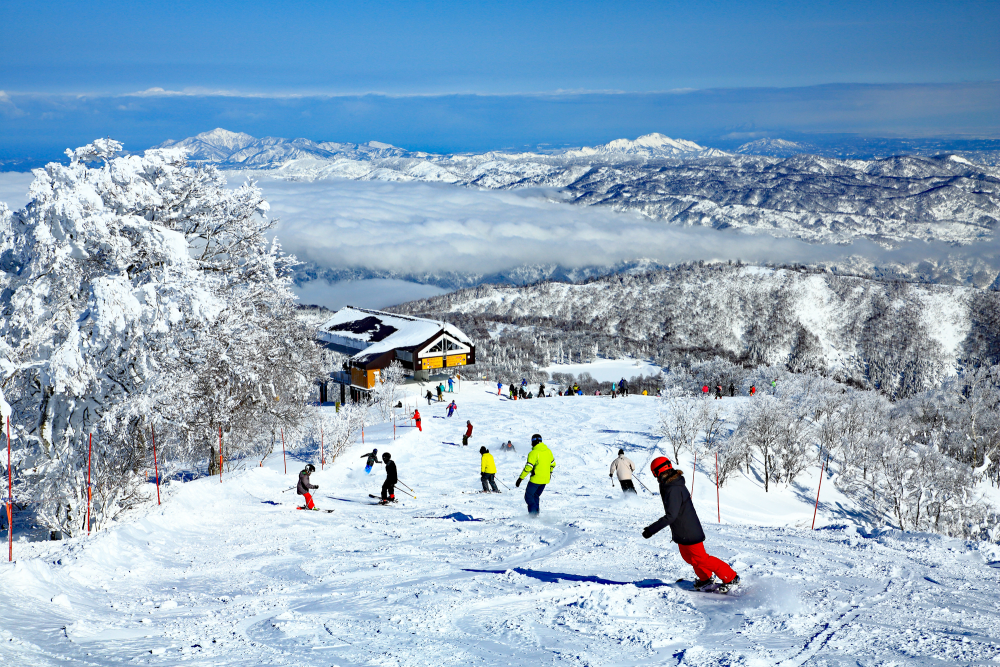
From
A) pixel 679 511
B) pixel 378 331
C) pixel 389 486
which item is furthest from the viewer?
pixel 378 331

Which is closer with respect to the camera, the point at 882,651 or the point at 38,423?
the point at 882,651

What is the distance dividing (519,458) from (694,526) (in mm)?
16304

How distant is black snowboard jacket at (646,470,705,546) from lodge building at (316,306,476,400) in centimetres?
4542

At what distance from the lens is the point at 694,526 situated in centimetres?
738

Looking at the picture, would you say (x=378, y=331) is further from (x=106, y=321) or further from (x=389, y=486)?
(x=106, y=321)

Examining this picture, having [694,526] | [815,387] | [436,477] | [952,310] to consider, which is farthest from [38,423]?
[952,310]

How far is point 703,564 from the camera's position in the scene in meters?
7.55

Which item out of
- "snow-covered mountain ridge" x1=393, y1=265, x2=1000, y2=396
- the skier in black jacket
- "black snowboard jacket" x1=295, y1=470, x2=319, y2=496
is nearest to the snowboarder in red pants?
the skier in black jacket

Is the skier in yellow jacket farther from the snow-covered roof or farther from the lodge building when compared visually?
the snow-covered roof

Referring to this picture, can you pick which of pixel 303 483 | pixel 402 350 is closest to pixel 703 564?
pixel 303 483

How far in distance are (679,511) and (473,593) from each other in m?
2.50

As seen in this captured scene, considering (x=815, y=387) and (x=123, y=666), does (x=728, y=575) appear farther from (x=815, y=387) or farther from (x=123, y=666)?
(x=815, y=387)

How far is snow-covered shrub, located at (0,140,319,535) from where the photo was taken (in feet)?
38.7

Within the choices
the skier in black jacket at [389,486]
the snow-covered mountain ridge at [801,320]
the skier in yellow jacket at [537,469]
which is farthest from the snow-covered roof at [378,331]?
the snow-covered mountain ridge at [801,320]
